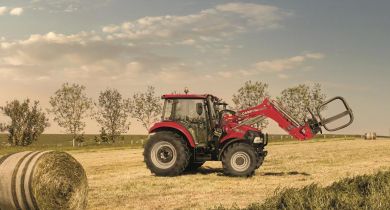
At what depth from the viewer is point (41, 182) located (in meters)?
7.77

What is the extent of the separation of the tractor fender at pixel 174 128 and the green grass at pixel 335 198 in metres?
5.89

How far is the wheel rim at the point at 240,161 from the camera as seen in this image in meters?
13.3

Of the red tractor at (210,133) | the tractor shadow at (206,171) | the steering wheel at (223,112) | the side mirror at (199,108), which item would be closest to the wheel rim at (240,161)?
the red tractor at (210,133)

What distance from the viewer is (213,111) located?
14.1 meters

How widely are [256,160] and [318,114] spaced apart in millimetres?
2281

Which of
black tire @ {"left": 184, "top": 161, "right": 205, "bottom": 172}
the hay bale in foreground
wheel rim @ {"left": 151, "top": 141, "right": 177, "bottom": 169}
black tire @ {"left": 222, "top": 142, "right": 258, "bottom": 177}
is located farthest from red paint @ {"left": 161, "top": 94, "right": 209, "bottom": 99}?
the hay bale in foreground

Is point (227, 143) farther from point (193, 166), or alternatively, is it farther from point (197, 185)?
point (193, 166)

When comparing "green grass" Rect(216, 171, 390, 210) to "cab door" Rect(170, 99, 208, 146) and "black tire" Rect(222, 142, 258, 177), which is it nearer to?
"black tire" Rect(222, 142, 258, 177)

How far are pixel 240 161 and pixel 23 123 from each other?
5253 cm

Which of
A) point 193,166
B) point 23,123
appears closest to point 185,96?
point 193,166

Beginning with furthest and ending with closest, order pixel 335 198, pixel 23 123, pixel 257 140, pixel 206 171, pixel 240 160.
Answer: pixel 23 123, pixel 206 171, pixel 257 140, pixel 240 160, pixel 335 198

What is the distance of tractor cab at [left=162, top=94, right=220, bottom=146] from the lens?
45.3 ft

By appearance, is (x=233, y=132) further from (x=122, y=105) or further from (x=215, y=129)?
(x=122, y=105)

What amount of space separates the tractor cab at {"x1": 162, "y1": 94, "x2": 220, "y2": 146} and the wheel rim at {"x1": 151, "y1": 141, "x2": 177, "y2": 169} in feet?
2.51
